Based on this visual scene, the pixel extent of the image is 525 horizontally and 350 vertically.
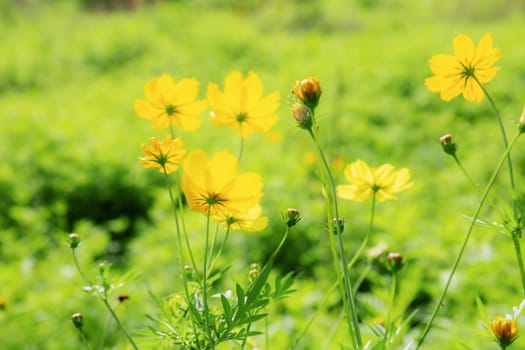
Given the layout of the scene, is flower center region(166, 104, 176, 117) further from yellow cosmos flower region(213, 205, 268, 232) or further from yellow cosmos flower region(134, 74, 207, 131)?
yellow cosmos flower region(213, 205, 268, 232)

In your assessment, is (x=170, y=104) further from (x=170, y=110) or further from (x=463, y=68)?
(x=463, y=68)

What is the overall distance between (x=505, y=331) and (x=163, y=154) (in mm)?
276

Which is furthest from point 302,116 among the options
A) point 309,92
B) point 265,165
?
point 265,165

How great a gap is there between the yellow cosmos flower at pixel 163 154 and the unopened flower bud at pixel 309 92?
0.10 m

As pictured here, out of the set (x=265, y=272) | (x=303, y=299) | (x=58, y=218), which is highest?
(x=265, y=272)

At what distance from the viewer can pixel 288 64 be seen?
231 inches

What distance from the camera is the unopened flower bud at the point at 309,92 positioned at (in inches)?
16.3

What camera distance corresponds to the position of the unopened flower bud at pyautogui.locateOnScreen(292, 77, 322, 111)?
0.41 meters

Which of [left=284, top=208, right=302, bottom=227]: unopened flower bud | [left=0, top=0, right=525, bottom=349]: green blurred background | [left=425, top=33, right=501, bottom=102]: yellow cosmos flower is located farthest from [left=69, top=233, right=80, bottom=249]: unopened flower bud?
[left=425, top=33, right=501, bottom=102]: yellow cosmos flower

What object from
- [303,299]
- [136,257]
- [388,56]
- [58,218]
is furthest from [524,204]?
[388,56]

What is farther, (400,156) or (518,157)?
(400,156)

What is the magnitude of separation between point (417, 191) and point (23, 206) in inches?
77.6

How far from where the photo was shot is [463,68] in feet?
1.49

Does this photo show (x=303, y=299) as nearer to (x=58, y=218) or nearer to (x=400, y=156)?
(x=58, y=218)
